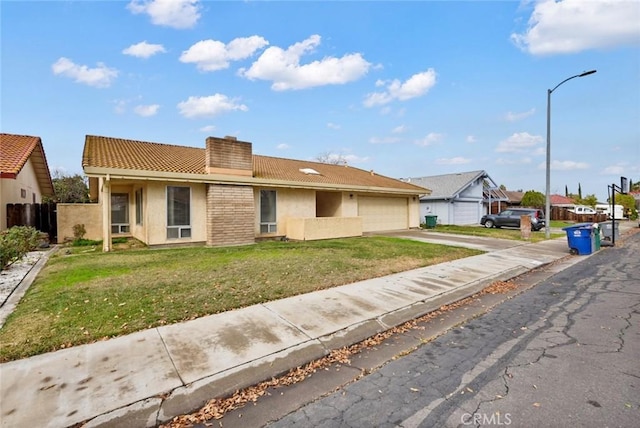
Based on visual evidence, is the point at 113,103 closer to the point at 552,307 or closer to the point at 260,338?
the point at 260,338

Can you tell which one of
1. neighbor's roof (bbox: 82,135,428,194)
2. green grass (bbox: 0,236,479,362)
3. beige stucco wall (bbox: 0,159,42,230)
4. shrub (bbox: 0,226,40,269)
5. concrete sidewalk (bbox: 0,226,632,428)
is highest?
neighbor's roof (bbox: 82,135,428,194)

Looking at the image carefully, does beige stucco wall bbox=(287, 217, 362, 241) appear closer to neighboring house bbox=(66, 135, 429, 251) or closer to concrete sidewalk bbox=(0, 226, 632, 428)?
neighboring house bbox=(66, 135, 429, 251)

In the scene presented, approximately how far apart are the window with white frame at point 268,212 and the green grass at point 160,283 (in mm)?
3103

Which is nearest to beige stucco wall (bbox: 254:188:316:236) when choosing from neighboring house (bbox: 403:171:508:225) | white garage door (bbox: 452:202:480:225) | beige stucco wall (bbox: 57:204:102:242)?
beige stucco wall (bbox: 57:204:102:242)

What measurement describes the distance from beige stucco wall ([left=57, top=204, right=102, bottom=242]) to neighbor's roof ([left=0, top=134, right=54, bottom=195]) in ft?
7.45

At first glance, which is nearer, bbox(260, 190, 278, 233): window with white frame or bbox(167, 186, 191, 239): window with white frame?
bbox(167, 186, 191, 239): window with white frame

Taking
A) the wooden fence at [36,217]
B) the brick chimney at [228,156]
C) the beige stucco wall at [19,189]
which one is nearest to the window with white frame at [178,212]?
the brick chimney at [228,156]

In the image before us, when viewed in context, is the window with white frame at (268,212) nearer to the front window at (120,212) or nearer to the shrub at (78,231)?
the front window at (120,212)

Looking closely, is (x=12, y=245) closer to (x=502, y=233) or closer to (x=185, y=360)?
(x=185, y=360)

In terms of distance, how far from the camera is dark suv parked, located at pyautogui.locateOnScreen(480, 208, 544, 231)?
875 inches

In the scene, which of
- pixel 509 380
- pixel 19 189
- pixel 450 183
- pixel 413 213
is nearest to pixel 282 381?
pixel 509 380

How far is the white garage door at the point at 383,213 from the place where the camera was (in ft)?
61.6

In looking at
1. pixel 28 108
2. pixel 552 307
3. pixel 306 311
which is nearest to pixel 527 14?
pixel 552 307

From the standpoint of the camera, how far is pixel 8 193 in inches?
527
